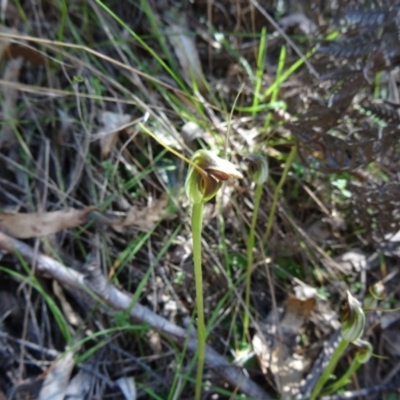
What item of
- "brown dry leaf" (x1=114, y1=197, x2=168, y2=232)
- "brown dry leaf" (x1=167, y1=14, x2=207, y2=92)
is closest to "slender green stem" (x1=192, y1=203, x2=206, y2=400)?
"brown dry leaf" (x1=114, y1=197, x2=168, y2=232)

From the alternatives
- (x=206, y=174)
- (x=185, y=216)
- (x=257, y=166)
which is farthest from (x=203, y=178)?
(x=185, y=216)

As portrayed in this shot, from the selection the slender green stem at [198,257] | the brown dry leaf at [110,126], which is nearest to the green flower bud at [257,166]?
the slender green stem at [198,257]

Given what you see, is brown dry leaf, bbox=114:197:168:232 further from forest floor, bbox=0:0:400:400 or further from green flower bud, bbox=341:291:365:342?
green flower bud, bbox=341:291:365:342

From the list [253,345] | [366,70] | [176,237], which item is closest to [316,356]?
[253,345]

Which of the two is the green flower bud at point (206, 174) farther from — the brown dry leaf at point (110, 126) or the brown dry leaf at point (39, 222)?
the brown dry leaf at point (110, 126)

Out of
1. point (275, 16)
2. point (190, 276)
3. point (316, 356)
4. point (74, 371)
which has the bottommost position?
point (316, 356)

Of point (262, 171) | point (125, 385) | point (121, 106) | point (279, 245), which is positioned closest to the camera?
point (262, 171)

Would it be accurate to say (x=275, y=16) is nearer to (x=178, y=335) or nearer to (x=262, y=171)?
(x=262, y=171)

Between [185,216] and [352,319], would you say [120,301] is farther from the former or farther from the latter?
[352,319]
